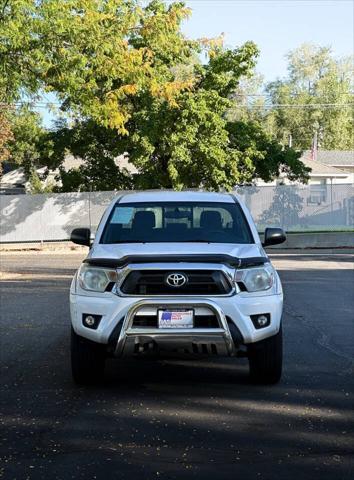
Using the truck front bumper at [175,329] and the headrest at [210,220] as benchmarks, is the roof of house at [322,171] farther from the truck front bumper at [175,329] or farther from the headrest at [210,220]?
the truck front bumper at [175,329]

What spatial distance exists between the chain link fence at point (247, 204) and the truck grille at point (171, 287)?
24.9m

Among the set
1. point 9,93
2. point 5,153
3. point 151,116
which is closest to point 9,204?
point 5,153

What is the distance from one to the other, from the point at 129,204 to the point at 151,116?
21.7 meters

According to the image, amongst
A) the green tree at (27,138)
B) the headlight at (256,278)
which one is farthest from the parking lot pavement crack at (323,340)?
the green tree at (27,138)

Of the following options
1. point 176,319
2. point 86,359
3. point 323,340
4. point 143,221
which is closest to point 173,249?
point 176,319

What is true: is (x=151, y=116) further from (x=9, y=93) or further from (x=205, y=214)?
(x=205, y=214)

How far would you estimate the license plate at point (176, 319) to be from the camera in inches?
254

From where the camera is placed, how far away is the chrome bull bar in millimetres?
6410

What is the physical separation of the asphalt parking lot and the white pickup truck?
399mm

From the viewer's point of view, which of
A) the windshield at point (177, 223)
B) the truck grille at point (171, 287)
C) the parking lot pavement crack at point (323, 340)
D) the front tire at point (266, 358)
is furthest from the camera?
the parking lot pavement crack at point (323, 340)

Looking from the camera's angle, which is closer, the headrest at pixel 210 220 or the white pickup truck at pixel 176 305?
the white pickup truck at pixel 176 305

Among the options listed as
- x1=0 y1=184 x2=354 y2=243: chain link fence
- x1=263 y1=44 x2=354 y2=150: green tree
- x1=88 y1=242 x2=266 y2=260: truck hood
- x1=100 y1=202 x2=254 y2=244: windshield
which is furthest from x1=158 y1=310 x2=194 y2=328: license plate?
x1=263 y1=44 x2=354 y2=150: green tree

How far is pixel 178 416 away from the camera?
595 centimetres

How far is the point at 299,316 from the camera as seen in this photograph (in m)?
11.3
